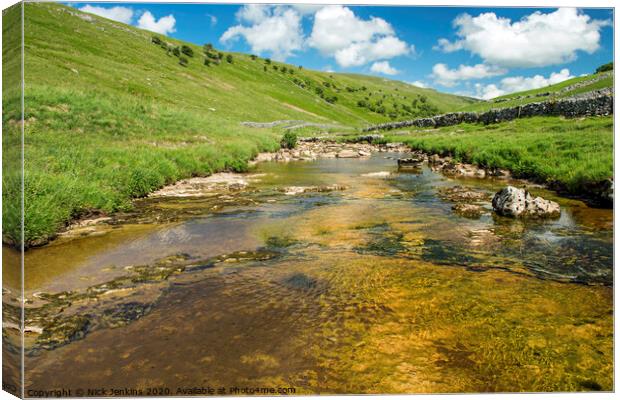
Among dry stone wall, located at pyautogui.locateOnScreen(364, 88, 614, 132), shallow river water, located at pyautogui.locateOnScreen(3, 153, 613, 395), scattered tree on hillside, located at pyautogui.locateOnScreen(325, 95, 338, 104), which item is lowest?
shallow river water, located at pyautogui.locateOnScreen(3, 153, 613, 395)

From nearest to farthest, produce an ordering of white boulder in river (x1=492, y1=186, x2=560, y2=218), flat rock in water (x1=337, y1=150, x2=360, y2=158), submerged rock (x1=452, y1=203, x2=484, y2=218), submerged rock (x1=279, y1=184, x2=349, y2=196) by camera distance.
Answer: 1. white boulder in river (x1=492, y1=186, x2=560, y2=218)
2. submerged rock (x1=452, y1=203, x2=484, y2=218)
3. submerged rock (x1=279, y1=184, x2=349, y2=196)
4. flat rock in water (x1=337, y1=150, x2=360, y2=158)

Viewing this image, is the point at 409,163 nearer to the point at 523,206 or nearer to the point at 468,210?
the point at 468,210

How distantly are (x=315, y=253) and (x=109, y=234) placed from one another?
537 cm

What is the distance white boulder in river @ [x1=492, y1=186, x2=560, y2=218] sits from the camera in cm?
1107

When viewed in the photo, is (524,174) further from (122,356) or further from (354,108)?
(354,108)

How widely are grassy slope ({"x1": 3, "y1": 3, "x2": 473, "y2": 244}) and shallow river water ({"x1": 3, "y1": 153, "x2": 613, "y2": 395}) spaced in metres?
1.44

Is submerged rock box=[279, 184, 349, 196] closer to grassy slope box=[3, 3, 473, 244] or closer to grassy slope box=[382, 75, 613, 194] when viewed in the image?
grassy slope box=[3, 3, 473, 244]

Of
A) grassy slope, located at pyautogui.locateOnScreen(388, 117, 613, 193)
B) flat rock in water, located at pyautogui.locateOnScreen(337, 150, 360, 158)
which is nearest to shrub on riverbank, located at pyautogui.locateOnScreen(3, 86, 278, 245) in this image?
flat rock in water, located at pyautogui.locateOnScreen(337, 150, 360, 158)

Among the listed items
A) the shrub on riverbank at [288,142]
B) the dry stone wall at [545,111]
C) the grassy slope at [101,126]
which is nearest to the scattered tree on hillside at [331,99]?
the grassy slope at [101,126]

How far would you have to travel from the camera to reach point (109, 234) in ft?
31.6

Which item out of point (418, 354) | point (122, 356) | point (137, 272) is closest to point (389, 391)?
point (418, 354)

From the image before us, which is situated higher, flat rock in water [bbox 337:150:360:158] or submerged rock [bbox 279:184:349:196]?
flat rock in water [bbox 337:150:360:158]

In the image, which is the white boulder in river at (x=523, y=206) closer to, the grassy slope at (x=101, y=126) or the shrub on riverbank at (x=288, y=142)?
the grassy slope at (x=101, y=126)

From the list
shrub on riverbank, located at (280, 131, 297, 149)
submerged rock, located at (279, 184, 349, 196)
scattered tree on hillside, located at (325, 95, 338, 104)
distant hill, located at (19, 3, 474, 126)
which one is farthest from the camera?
scattered tree on hillside, located at (325, 95, 338, 104)
